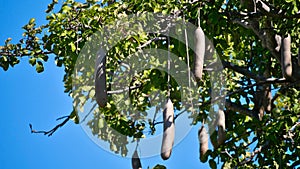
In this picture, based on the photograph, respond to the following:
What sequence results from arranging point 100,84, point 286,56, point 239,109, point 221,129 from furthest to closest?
point 239,109
point 221,129
point 286,56
point 100,84

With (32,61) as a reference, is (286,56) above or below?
below

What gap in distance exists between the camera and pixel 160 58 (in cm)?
477

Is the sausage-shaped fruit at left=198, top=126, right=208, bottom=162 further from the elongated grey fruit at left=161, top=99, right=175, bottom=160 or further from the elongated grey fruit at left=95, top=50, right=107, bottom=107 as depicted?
the elongated grey fruit at left=161, top=99, right=175, bottom=160

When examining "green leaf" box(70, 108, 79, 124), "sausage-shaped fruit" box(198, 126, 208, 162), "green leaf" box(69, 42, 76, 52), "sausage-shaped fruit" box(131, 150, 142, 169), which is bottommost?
"sausage-shaped fruit" box(131, 150, 142, 169)

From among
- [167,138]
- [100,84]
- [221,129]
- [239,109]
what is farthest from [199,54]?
[239,109]

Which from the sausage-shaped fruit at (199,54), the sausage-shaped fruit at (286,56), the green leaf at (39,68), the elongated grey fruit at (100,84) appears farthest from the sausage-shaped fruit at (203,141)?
the green leaf at (39,68)

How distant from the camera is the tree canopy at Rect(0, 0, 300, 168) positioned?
4316 mm

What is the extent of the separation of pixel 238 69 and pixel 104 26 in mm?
1440

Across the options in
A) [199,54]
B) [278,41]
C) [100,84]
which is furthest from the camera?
[278,41]

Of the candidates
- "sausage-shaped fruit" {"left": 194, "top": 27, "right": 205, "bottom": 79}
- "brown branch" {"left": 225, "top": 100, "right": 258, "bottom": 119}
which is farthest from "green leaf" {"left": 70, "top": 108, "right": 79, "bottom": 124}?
"sausage-shaped fruit" {"left": 194, "top": 27, "right": 205, "bottom": 79}

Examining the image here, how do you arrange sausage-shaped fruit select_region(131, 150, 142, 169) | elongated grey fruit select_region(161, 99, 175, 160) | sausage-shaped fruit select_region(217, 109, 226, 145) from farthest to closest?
1. sausage-shaped fruit select_region(217, 109, 226, 145)
2. sausage-shaped fruit select_region(131, 150, 142, 169)
3. elongated grey fruit select_region(161, 99, 175, 160)

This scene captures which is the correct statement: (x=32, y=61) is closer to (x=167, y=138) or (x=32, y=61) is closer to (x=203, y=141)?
(x=203, y=141)

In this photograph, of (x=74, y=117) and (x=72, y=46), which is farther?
(x=74, y=117)

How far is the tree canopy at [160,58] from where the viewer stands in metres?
4.32
